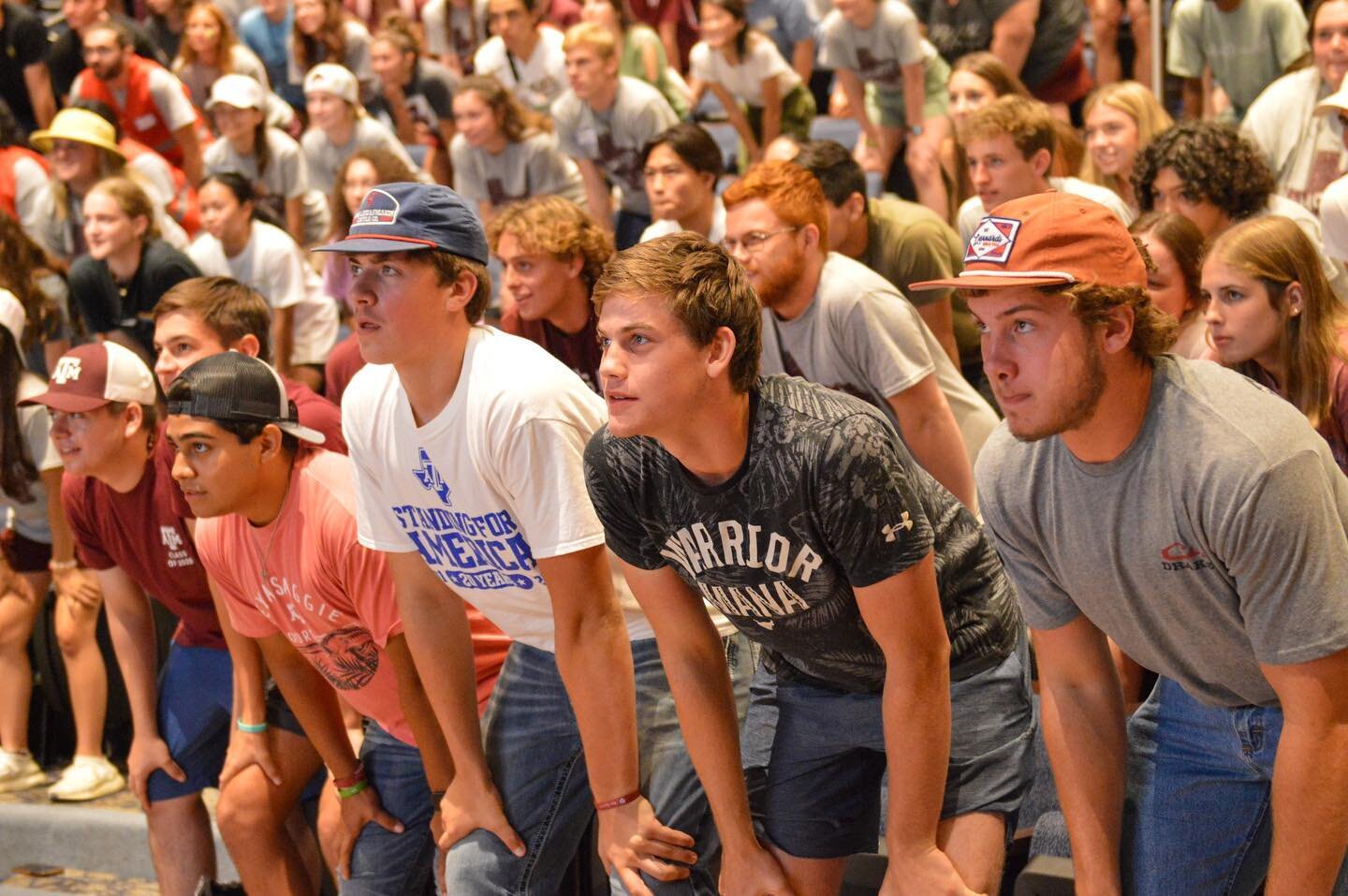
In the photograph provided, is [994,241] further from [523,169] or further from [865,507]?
[523,169]

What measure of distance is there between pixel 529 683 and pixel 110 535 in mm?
1398

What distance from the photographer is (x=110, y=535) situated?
3820 mm

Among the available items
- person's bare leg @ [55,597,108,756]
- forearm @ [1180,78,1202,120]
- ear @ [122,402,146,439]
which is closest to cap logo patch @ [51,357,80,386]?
ear @ [122,402,146,439]

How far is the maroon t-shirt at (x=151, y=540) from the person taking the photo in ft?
12.1

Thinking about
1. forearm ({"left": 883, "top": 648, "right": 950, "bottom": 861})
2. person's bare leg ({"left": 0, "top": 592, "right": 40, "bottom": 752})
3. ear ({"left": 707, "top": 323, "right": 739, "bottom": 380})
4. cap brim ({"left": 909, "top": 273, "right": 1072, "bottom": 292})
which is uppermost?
cap brim ({"left": 909, "top": 273, "right": 1072, "bottom": 292})

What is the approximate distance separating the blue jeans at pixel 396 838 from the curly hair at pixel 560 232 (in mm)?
1374

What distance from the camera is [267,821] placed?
348cm

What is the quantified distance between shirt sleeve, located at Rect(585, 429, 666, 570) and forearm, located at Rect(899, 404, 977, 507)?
1.20 meters

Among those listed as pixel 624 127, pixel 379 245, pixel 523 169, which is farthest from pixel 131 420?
pixel 523 169

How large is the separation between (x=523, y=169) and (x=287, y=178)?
1.22 meters

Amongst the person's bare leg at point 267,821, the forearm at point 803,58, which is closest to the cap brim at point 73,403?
the person's bare leg at point 267,821

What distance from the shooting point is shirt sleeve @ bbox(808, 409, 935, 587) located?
2.26m

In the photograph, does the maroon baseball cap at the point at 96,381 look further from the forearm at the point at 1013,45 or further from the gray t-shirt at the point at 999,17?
the gray t-shirt at the point at 999,17

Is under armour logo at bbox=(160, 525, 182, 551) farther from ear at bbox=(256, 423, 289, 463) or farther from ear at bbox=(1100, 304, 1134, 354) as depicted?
ear at bbox=(1100, 304, 1134, 354)
